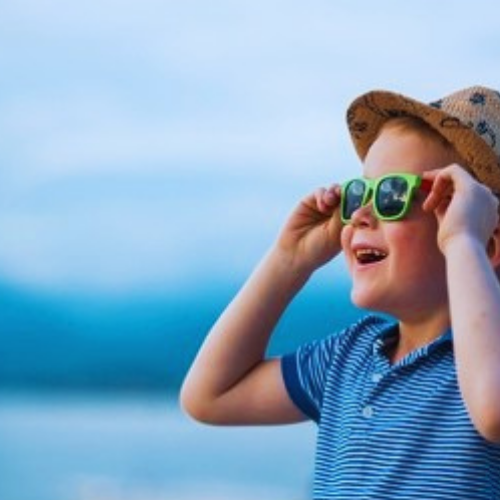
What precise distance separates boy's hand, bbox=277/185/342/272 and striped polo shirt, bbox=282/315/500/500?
0.11 meters

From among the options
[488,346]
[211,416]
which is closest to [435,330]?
[488,346]

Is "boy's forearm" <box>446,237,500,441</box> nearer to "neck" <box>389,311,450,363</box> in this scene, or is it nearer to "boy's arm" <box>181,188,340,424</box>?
"neck" <box>389,311,450,363</box>

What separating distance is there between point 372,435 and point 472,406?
0.13 m

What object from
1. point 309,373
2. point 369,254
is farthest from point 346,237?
point 309,373

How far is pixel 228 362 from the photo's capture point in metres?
1.50

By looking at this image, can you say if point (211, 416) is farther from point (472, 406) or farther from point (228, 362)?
point (472, 406)

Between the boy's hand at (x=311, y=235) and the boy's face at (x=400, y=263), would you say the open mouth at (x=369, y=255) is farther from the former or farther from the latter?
the boy's hand at (x=311, y=235)

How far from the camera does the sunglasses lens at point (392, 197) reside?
1.33m

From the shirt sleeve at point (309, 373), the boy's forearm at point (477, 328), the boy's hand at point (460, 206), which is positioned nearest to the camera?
the boy's forearm at point (477, 328)

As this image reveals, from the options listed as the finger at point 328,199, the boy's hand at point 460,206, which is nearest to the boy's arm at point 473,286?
the boy's hand at point 460,206

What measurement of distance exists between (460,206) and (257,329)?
0.30 m

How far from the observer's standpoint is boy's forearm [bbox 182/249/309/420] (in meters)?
1.50

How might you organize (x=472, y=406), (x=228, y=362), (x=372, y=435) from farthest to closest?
(x=228, y=362)
(x=372, y=435)
(x=472, y=406)

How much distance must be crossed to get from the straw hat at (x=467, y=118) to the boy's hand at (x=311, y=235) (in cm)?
12
